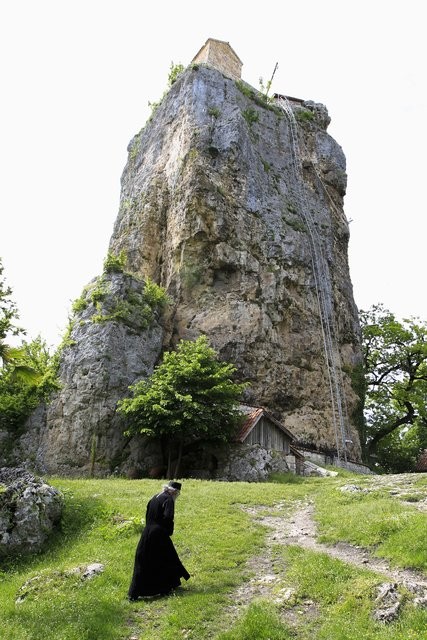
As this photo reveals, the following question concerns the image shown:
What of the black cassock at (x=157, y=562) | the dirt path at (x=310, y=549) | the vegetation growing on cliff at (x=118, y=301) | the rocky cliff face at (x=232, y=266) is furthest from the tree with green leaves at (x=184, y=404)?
the black cassock at (x=157, y=562)

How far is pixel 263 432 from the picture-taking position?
2956cm

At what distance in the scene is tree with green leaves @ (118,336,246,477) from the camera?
26.5 meters

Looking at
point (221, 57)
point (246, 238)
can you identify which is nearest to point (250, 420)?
point (246, 238)

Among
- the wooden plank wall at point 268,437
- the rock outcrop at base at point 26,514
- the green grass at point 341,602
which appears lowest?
the green grass at point 341,602

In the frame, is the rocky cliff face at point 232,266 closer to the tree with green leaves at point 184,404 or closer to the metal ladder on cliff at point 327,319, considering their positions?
the metal ladder on cliff at point 327,319

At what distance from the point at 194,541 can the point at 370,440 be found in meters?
38.2

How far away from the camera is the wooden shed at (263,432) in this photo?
28.5 metres

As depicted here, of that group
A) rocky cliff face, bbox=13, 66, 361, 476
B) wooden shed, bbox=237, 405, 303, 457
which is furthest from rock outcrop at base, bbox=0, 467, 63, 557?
wooden shed, bbox=237, 405, 303, 457

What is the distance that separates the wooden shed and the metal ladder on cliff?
8.08m

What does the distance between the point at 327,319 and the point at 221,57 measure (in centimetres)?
3023

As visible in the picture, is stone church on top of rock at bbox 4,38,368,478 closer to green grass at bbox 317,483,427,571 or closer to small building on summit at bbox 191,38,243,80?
small building on summit at bbox 191,38,243,80

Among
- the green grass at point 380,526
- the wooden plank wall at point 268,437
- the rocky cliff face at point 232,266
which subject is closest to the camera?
the green grass at point 380,526

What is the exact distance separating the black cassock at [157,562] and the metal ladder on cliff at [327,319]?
29.0 meters

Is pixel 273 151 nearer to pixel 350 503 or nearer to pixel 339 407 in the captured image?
pixel 339 407
